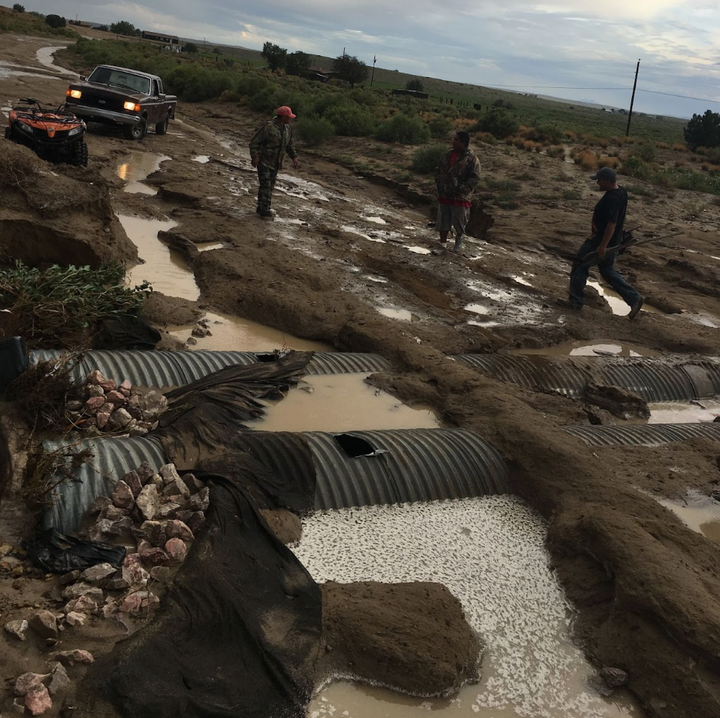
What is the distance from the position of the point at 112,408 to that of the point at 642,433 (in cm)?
447

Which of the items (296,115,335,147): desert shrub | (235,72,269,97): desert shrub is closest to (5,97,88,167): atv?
(296,115,335,147): desert shrub

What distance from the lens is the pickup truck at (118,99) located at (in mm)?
17344

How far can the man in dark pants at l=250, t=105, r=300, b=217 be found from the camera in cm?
1188

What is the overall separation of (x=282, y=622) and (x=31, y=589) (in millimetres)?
1189

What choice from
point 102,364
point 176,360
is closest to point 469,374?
point 176,360

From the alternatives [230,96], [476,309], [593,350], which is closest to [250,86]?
[230,96]

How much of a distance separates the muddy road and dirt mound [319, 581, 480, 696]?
2.58 feet

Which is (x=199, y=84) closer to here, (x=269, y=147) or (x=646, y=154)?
(x=646, y=154)

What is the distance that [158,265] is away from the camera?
9445 mm

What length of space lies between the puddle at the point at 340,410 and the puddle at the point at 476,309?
11.0 feet

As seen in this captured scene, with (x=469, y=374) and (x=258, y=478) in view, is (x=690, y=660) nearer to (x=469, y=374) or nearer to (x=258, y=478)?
(x=258, y=478)

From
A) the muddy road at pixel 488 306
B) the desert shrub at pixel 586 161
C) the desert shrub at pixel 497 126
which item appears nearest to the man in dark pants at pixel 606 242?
the muddy road at pixel 488 306

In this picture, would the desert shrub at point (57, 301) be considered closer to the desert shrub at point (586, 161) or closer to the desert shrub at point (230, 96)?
the desert shrub at point (586, 161)

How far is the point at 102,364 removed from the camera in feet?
19.3
